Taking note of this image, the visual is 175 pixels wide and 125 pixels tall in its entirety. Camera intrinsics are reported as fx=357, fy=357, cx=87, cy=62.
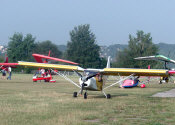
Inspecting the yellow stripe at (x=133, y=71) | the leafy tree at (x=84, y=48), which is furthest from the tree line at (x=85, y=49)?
the yellow stripe at (x=133, y=71)

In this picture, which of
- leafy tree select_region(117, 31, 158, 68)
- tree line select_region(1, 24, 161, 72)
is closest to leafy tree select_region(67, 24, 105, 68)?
tree line select_region(1, 24, 161, 72)

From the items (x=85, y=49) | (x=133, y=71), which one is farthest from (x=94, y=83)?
(x=85, y=49)

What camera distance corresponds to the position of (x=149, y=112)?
11336 mm

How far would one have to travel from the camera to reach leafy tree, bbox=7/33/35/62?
102 meters

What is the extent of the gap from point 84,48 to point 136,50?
16.2 meters

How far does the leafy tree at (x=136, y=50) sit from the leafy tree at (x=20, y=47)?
101 ft

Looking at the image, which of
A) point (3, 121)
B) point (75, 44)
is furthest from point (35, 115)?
point (75, 44)

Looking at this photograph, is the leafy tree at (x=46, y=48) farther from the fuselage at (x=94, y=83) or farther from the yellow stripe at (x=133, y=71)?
the yellow stripe at (x=133, y=71)

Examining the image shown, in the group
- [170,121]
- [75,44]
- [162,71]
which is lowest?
[170,121]

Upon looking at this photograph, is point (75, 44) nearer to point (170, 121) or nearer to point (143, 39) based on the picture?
point (143, 39)

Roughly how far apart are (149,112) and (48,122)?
12.6 ft

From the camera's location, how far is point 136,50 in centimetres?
8181

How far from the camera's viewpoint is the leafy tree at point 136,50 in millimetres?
79312

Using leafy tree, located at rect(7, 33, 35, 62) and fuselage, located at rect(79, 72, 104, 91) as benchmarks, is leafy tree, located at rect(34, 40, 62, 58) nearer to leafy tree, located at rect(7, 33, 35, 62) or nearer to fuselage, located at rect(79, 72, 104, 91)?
leafy tree, located at rect(7, 33, 35, 62)
